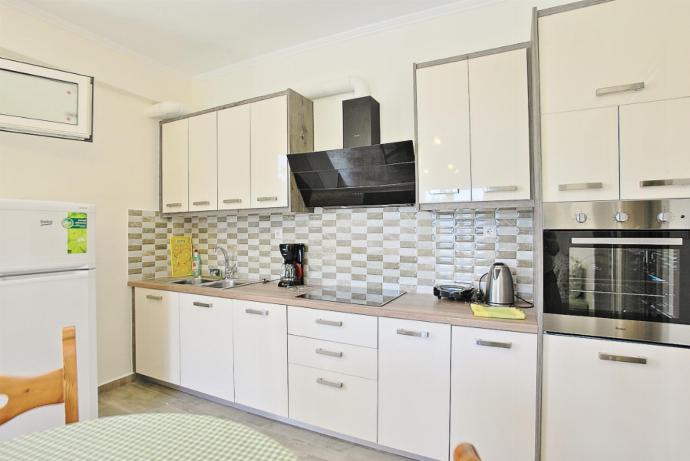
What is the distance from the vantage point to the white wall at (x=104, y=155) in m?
2.29

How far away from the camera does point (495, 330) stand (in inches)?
66.1

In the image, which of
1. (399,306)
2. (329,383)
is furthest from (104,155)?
(399,306)

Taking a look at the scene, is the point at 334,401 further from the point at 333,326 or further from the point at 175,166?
the point at 175,166

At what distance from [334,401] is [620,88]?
210 centimetres

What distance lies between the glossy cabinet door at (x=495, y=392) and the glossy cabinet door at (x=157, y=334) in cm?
205

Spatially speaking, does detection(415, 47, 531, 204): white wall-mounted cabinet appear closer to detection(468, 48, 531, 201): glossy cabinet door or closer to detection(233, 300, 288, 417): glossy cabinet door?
detection(468, 48, 531, 201): glossy cabinet door

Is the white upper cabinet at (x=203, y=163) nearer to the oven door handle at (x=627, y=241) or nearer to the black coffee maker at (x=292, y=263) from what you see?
the black coffee maker at (x=292, y=263)

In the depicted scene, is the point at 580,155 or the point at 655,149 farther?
the point at 580,155

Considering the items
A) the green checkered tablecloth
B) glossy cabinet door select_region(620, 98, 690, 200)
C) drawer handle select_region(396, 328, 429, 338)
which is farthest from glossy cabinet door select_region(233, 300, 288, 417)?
glossy cabinet door select_region(620, 98, 690, 200)

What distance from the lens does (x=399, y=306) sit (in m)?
1.97

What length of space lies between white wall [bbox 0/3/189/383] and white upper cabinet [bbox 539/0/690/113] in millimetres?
2954

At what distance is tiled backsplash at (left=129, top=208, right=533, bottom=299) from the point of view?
7.15 feet

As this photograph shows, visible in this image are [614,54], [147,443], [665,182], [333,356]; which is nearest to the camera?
[147,443]

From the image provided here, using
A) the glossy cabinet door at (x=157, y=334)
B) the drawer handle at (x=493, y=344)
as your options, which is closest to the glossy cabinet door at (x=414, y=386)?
the drawer handle at (x=493, y=344)
